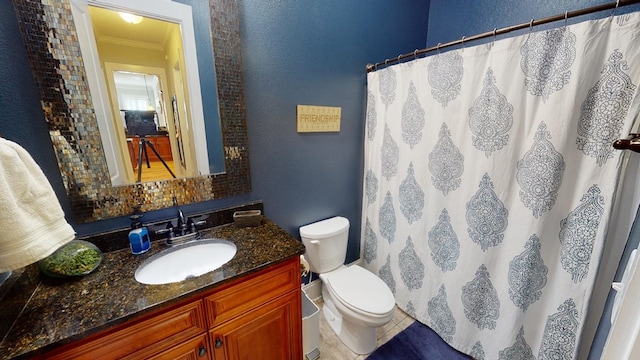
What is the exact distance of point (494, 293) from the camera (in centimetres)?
123

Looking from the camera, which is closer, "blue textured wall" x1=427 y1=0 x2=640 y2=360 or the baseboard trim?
"blue textured wall" x1=427 y1=0 x2=640 y2=360

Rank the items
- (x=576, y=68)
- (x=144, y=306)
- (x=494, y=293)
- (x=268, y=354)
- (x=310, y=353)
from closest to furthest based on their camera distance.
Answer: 1. (x=144, y=306)
2. (x=576, y=68)
3. (x=268, y=354)
4. (x=494, y=293)
5. (x=310, y=353)

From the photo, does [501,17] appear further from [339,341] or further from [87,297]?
[87,297]

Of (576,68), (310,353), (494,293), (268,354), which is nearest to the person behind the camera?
(576,68)

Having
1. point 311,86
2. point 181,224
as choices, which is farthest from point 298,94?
point 181,224

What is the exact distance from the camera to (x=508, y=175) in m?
1.12

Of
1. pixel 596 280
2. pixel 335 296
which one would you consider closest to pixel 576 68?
pixel 596 280

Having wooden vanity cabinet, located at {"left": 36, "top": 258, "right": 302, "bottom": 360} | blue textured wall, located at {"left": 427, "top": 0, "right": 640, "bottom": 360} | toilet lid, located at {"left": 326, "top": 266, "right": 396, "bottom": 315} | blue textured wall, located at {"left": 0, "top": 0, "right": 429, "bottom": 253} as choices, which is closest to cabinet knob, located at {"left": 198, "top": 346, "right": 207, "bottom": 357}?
wooden vanity cabinet, located at {"left": 36, "top": 258, "right": 302, "bottom": 360}

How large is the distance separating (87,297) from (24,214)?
12.8 inches

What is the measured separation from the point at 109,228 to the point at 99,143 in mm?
378

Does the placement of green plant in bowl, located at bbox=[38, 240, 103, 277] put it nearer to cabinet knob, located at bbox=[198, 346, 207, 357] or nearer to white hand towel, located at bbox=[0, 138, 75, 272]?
white hand towel, located at bbox=[0, 138, 75, 272]

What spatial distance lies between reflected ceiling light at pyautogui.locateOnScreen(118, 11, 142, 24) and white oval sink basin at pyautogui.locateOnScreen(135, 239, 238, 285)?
997 millimetres

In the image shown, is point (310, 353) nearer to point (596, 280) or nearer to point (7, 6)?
point (596, 280)

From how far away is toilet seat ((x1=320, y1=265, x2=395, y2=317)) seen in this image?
128 centimetres
